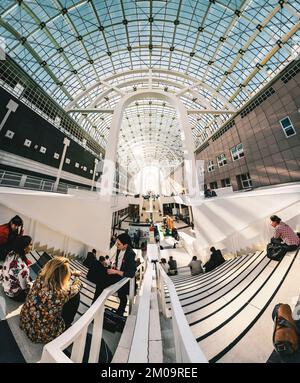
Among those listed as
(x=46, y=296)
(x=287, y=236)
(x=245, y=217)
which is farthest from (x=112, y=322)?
(x=245, y=217)

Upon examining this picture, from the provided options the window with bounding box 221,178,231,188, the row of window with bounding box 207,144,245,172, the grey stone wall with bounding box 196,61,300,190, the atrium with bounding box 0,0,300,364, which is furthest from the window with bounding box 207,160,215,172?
the grey stone wall with bounding box 196,61,300,190

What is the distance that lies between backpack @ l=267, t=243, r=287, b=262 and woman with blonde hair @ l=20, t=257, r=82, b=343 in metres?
5.39

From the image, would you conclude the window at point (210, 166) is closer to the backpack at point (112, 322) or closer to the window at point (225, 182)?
the window at point (225, 182)

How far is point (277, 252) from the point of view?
4410 mm

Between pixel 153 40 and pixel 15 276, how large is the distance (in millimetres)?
25388

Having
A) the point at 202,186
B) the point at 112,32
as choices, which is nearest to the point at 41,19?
the point at 112,32

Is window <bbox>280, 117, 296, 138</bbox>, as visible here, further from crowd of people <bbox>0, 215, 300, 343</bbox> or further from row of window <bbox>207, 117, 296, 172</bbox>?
crowd of people <bbox>0, 215, 300, 343</bbox>

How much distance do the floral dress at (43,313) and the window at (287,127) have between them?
18.2 metres

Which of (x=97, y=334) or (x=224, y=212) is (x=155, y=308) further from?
(x=224, y=212)

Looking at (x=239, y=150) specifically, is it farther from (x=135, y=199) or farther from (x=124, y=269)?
(x=124, y=269)

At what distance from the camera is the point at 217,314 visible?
288 cm

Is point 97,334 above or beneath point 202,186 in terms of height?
beneath

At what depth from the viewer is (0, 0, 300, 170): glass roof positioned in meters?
12.9

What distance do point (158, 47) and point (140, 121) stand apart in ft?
59.2
